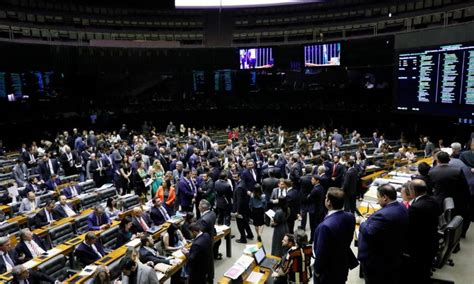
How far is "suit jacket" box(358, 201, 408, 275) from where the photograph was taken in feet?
12.4

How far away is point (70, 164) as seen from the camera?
12500 mm

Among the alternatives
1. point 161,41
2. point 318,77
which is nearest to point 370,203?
point 318,77

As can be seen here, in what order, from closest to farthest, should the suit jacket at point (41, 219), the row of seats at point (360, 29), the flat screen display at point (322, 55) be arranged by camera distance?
1. the suit jacket at point (41, 219)
2. the row of seats at point (360, 29)
3. the flat screen display at point (322, 55)

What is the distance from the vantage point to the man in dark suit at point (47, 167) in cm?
1119

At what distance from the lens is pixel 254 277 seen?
5.14m

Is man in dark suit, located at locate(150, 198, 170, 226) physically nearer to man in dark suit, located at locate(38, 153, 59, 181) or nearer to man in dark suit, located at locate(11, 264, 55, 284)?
man in dark suit, located at locate(11, 264, 55, 284)

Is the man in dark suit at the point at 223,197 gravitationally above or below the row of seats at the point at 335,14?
below

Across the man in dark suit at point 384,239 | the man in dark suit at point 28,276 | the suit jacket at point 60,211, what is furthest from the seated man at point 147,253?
the man in dark suit at point 384,239

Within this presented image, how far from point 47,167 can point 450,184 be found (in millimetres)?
10245

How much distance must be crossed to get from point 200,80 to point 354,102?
870cm

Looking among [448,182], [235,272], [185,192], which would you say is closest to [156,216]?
Result: [185,192]

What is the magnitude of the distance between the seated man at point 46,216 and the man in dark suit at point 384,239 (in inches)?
245

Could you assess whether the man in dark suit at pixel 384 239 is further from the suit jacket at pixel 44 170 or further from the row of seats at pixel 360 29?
the row of seats at pixel 360 29

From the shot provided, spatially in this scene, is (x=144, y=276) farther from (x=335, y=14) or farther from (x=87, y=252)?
(x=335, y=14)
